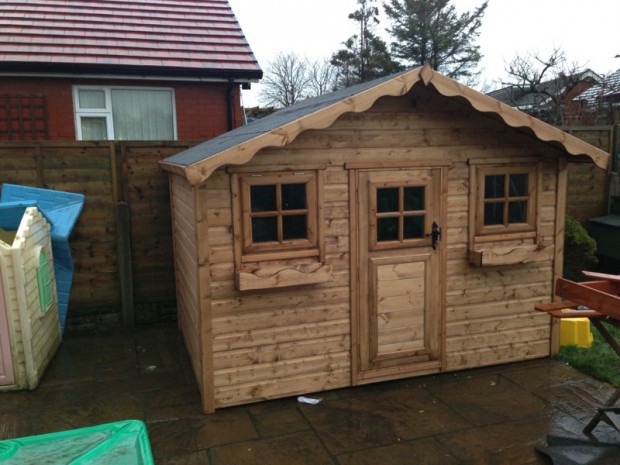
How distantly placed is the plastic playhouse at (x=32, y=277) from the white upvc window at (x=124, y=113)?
3172 mm

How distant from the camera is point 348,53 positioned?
1161 inches

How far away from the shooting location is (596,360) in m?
5.24

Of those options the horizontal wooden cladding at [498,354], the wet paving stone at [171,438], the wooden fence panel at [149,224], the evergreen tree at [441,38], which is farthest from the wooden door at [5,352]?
the evergreen tree at [441,38]

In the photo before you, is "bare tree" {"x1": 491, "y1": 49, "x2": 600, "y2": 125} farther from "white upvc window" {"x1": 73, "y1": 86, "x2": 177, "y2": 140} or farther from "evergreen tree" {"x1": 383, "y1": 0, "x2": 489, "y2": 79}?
"white upvc window" {"x1": 73, "y1": 86, "x2": 177, "y2": 140}

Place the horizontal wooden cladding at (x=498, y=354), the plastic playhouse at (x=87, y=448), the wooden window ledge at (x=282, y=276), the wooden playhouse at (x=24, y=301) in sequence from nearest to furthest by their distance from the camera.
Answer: the plastic playhouse at (x=87, y=448)
the wooden window ledge at (x=282, y=276)
the wooden playhouse at (x=24, y=301)
the horizontal wooden cladding at (x=498, y=354)

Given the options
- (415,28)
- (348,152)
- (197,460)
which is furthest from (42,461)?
(415,28)

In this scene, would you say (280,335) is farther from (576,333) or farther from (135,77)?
(135,77)

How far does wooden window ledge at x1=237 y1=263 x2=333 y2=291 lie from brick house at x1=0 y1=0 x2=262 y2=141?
5210 millimetres

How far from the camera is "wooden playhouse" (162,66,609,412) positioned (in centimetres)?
430

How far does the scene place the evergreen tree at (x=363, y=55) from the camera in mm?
26922

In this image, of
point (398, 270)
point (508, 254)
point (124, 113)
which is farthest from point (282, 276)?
point (124, 113)

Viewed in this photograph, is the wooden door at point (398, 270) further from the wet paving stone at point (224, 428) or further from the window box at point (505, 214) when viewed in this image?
the wet paving stone at point (224, 428)

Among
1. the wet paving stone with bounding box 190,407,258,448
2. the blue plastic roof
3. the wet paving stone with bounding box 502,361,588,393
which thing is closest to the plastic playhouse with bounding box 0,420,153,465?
the wet paving stone with bounding box 190,407,258,448

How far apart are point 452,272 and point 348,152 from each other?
1510mm
